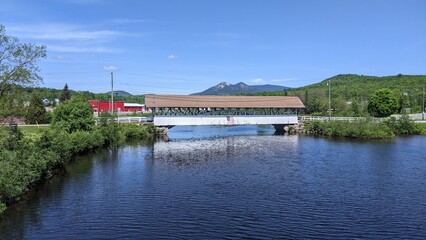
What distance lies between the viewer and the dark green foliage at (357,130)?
5344 cm

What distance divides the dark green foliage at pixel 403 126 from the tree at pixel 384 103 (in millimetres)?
13985

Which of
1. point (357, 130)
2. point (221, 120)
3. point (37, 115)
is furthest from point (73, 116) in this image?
point (357, 130)

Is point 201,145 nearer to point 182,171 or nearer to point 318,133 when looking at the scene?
point 182,171

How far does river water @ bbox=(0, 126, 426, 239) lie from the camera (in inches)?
653

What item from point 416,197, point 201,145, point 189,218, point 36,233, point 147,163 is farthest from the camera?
point 201,145

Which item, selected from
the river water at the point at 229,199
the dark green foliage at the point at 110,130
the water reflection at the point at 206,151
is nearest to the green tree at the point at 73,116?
the dark green foliage at the point at 110,130

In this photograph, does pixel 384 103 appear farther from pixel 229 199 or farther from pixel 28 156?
pixel 28 156

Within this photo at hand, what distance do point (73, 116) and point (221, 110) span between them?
85.7 feet

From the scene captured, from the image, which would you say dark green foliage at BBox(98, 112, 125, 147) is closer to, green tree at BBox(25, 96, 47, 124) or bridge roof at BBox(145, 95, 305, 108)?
bridge roof at BBox(145, 95, 305, 108)

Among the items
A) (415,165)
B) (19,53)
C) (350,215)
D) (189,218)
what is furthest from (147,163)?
(415,165)

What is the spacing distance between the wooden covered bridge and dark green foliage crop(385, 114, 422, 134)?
14.1 m

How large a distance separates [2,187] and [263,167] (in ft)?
59.1

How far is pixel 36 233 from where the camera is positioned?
1627 cm

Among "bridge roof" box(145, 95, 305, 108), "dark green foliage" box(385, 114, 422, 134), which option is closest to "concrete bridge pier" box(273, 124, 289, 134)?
"bridge roof" box(145, 95, 305, 108)
